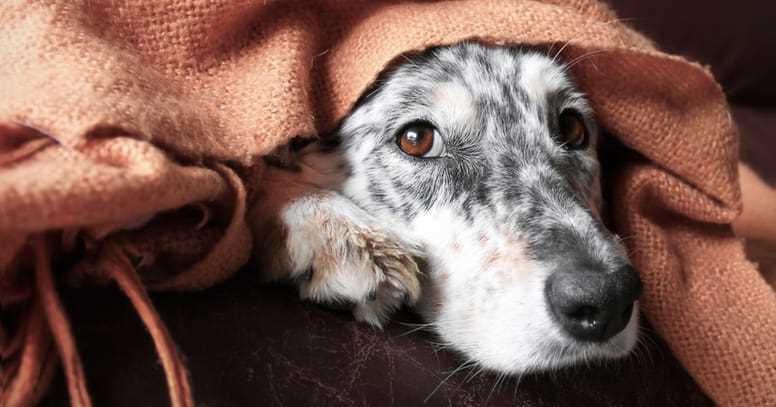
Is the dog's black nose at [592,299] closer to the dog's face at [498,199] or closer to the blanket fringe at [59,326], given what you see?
the dog's face at [498,199]

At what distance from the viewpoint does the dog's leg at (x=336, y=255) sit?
3.35 feet

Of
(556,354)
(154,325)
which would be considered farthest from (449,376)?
(154,325)

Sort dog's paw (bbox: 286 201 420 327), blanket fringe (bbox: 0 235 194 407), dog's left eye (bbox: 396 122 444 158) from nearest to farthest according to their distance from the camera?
blanket fringe (bbox: 0 235 194 407) → dog's paw (bbox: 286 201 420 327) → dog's left eye (bbox: 396 122 444 158)

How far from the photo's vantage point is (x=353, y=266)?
1.04 m

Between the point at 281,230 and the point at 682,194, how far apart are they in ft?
2.49

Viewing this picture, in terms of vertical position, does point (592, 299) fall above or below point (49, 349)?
below

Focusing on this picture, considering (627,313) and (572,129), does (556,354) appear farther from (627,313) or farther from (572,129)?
(572,129)

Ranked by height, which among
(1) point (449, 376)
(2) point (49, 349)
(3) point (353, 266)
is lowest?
(1) point (449, 376)

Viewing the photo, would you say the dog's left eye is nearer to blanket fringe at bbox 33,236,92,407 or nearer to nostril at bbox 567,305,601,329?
nostril at bbox 567,305,601,329

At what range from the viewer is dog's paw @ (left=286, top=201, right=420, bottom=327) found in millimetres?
1019

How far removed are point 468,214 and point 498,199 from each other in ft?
0.19

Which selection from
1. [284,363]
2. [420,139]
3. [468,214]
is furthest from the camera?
[420,139]

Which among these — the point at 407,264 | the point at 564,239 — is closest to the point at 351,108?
the point at 407,264

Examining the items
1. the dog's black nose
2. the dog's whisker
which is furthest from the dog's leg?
the dog's black nose
